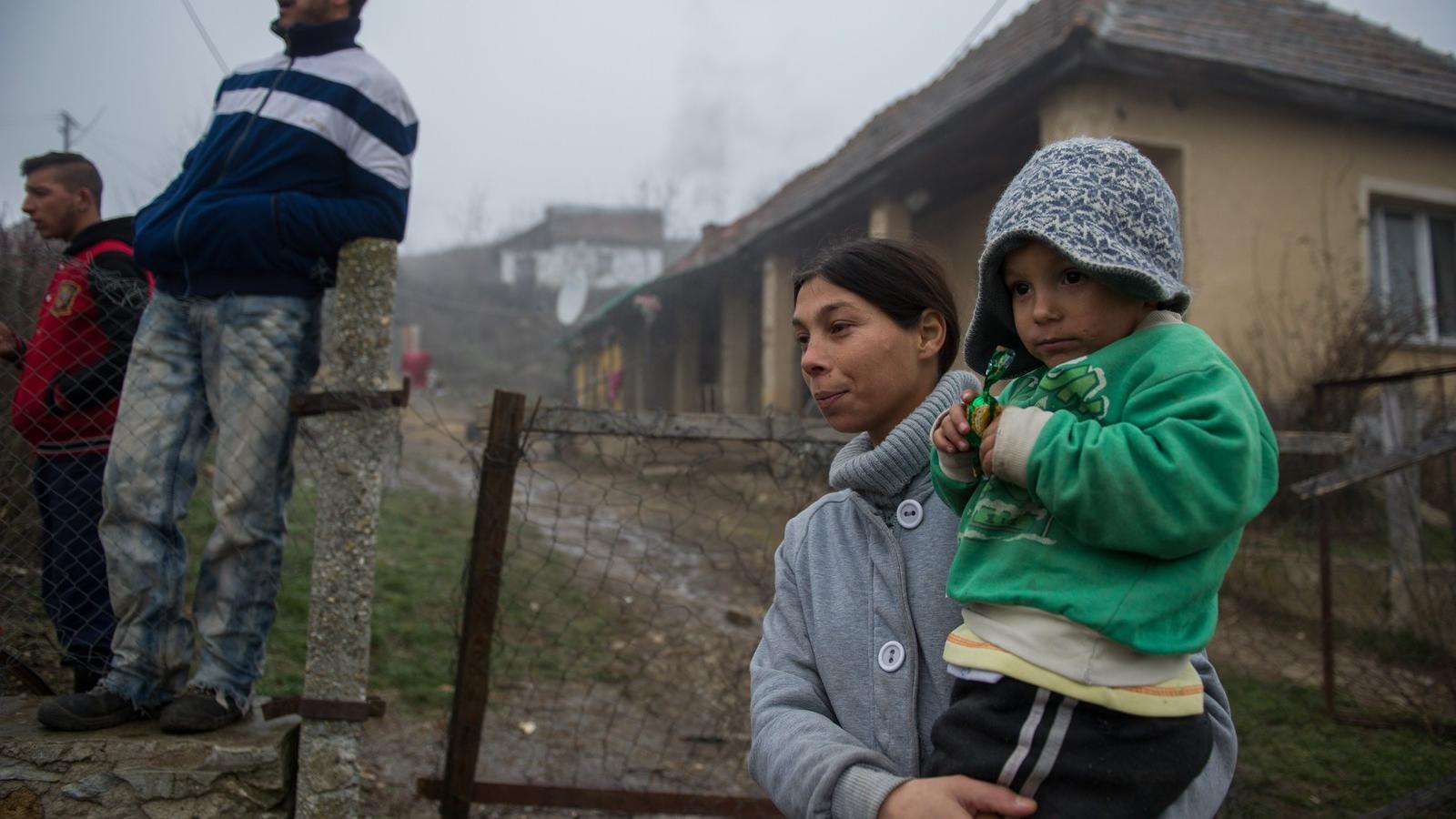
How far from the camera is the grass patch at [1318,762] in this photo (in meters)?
3.23

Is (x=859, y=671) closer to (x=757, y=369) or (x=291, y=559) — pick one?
(x=291, y=559)

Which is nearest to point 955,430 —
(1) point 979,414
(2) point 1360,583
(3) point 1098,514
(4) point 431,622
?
(1) point 979,414

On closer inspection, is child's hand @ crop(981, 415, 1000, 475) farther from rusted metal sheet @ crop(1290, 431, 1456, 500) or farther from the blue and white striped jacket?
rusted metal sheet @ crop(1290, 431, 1456, 500)

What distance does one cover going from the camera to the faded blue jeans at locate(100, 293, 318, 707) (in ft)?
8.24

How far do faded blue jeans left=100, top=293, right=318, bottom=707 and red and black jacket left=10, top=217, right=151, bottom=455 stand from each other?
30 cm

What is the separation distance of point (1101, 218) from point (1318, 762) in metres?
3.52

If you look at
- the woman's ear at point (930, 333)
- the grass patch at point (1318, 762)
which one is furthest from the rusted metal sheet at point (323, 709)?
the grass patch at point (1318, 762)

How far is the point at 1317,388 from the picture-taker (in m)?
4.16

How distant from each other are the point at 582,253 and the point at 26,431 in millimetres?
39720

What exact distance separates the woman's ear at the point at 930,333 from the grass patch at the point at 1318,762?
7.69 feet

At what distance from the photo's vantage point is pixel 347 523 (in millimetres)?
2631

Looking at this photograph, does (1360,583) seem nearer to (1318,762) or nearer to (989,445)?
(1318,762)

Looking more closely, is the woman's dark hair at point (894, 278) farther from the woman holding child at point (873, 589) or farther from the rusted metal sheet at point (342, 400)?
the rusted metal sheet at point (342, 400)

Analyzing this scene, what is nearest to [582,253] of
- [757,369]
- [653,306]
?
[653,306]
